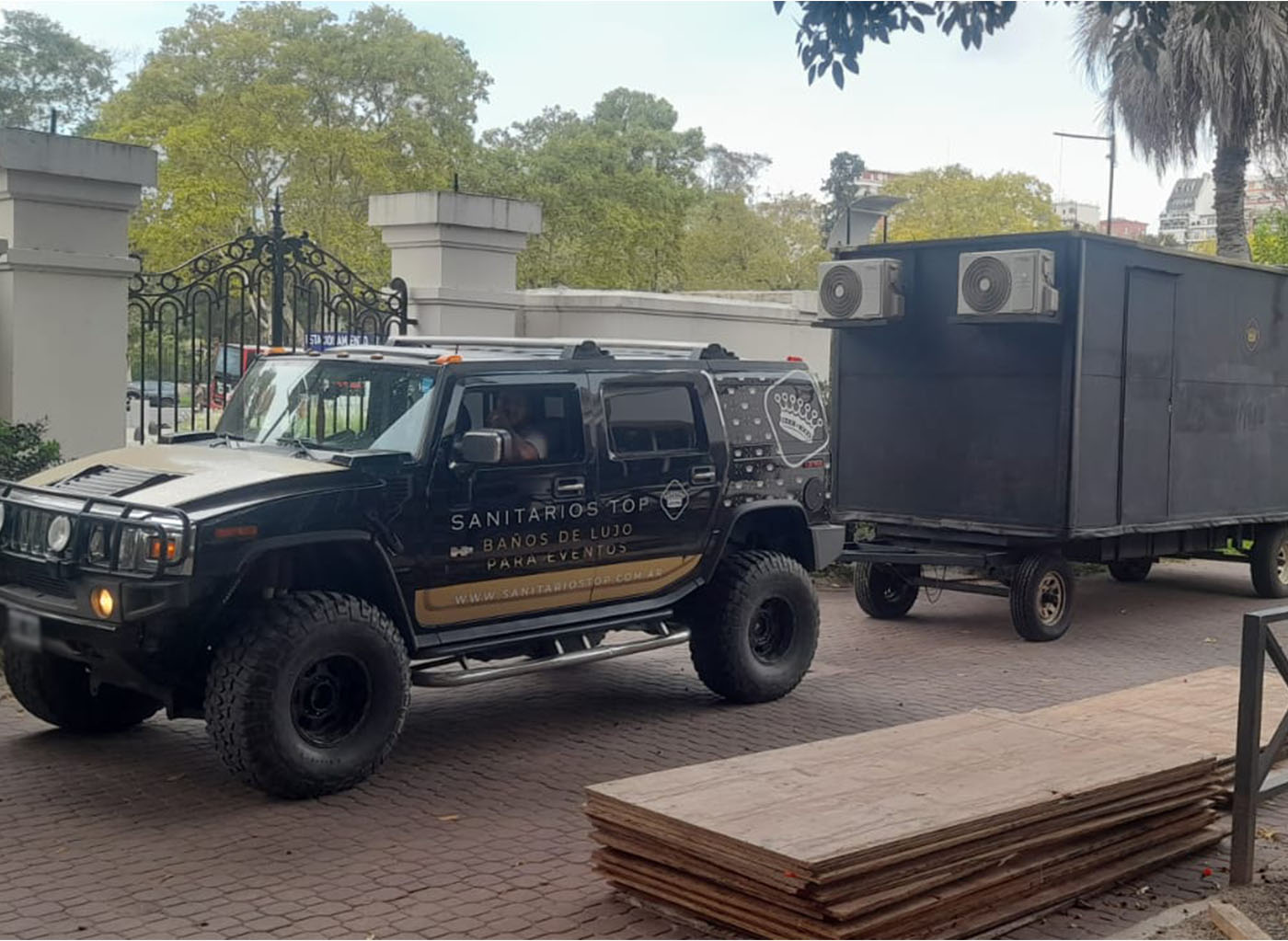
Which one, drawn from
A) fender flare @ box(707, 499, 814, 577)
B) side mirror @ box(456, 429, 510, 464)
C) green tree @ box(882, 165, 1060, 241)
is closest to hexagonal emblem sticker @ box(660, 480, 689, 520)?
fender flare @ box(707, 499, 814, 577)

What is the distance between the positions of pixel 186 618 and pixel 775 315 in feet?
42.7

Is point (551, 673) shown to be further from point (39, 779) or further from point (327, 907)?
point (327, 907)

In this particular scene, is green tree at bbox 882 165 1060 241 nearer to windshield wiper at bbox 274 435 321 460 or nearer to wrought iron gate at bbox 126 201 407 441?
wrought iron gate at bbox 126 201 407 441

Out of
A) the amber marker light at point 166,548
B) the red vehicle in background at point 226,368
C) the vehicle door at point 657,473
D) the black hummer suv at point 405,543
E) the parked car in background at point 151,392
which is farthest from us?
the parked car in background at point 151,392

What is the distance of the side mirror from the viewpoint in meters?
7.29

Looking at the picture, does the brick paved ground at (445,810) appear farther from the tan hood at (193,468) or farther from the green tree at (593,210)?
the green tree at (593,210)

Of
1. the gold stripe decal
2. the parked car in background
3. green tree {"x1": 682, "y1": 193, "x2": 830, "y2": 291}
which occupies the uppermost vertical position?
green tree {"x1": 682, "y1": 193, "x2": 830, "y2": 291}

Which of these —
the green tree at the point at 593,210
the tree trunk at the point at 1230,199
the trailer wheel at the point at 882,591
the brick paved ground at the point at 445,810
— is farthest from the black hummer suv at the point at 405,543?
the green tree at the point at 593,210

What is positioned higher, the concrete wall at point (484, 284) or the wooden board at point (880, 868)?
the concrete wall at point (484, 284)

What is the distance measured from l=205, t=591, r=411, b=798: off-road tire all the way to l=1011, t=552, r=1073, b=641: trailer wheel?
6.08 m

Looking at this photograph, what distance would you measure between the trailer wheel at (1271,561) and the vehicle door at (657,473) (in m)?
7.81

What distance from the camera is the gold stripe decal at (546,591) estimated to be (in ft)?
24.4

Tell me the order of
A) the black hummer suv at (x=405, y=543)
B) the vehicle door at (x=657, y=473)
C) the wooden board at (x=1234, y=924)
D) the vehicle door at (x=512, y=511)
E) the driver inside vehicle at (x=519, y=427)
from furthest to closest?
the vehicle door at (x=657, y=473) < the driver inside vehicle at (x=519, y=427) < the vehicle door at (x=512, y=511) < the black hummer suv at (x=405, y=543) < the wooden board at (x=1234, y=924)

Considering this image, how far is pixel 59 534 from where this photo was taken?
6.80 m
